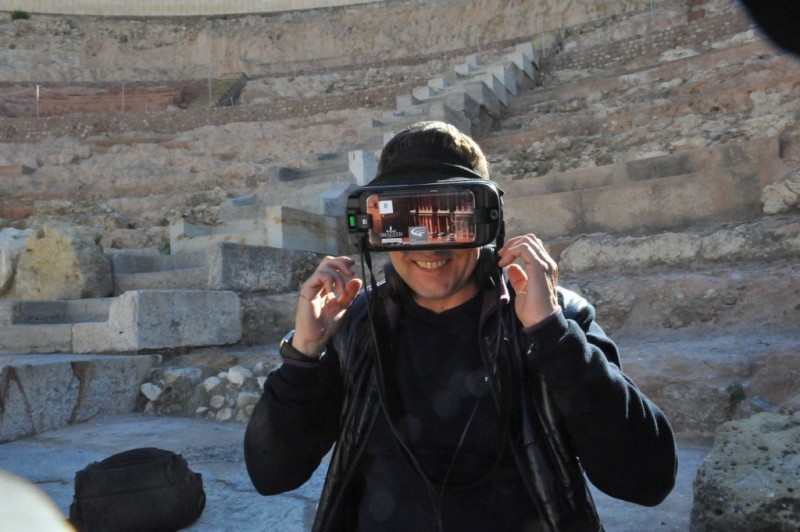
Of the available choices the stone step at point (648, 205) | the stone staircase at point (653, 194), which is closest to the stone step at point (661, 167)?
the stone staircase at point (653, 194)

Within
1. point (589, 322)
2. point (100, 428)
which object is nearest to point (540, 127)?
point (100, 428)

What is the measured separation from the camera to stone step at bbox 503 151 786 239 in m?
5.02

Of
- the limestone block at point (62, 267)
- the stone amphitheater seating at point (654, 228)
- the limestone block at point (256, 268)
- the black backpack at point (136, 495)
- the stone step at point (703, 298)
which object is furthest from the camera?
the limestone block at point (62, 267)

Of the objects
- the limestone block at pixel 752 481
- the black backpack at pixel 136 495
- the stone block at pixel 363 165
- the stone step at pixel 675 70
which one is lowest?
the black backpack at pixel 136 495

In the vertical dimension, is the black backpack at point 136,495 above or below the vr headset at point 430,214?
below

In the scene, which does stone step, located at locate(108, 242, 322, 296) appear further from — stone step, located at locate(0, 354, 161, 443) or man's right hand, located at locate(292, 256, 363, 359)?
man's right hand, located at locate(292, 256, 363, 359)

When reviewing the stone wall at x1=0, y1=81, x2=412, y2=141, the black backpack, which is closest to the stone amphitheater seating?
the black backpack

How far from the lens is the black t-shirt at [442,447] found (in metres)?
1.22

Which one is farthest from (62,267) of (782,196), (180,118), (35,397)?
(180,118)

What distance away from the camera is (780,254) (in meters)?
4.32

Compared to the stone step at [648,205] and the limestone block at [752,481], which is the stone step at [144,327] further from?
the limestone block at [752,481]

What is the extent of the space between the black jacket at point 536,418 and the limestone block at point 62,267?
4.99 meters

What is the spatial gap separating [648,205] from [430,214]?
Result: 458 centimetres

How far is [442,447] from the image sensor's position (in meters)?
1.27
